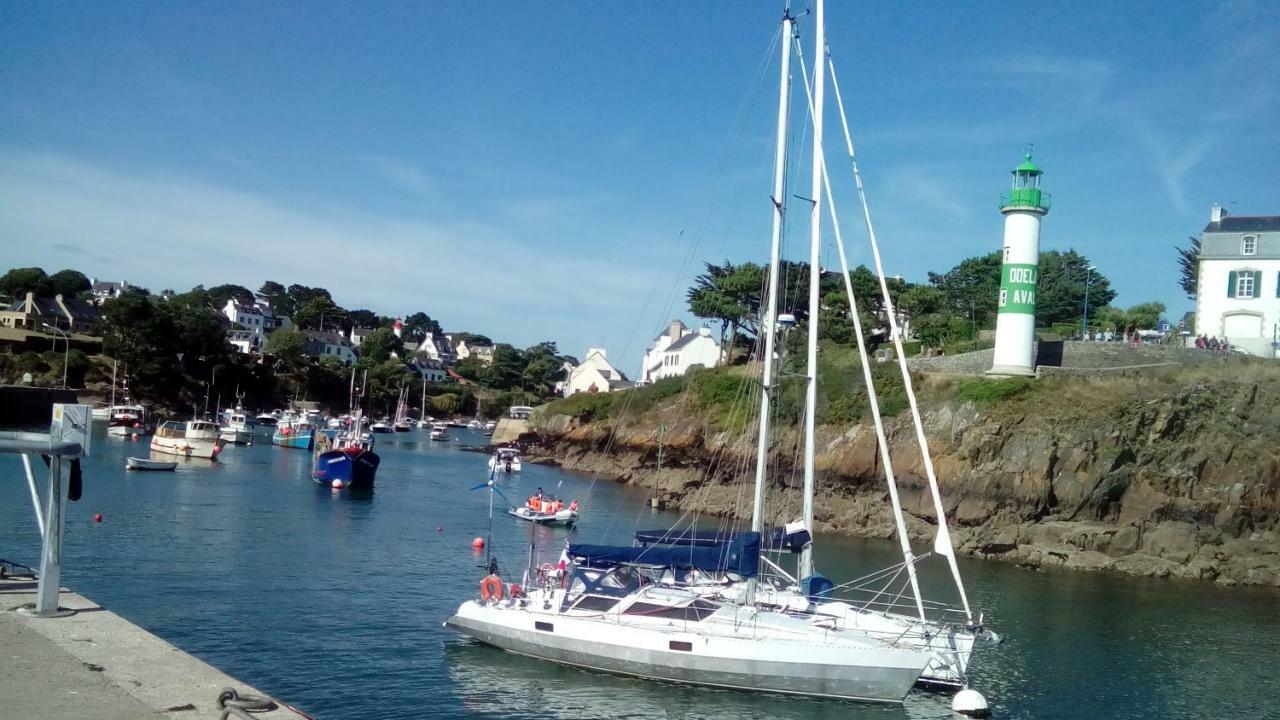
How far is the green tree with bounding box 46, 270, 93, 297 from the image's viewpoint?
152875 millimetres

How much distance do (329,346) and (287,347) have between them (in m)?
27.7

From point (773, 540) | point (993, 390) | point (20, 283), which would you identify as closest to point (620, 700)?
point (773, 540)

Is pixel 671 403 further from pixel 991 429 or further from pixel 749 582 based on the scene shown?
pixel 749 582

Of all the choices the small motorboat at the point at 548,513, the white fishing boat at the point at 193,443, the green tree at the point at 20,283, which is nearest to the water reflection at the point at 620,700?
the small motorboat at the point at 548,513

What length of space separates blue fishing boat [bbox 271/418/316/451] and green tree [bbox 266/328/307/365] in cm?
4962

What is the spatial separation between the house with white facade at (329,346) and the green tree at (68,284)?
3594 cm

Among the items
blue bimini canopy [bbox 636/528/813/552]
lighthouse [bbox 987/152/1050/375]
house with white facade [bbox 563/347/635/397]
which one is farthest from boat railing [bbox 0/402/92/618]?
house with white facade [bbox 563/347/635/397]

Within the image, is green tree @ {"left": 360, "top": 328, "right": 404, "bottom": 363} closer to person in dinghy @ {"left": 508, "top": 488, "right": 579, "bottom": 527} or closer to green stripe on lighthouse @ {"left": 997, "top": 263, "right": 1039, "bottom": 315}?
person in dinghy @ {"left": 508, "top": 488, "right": 579, "bottom": 527}

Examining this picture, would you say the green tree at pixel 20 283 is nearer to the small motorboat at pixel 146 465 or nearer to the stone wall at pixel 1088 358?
the small motorboat at pixel 146 465

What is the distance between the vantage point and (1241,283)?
5781cm

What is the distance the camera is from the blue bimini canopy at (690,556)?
1010 inches

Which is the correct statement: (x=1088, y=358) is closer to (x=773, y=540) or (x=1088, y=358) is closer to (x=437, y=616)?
(x=773, y=540)

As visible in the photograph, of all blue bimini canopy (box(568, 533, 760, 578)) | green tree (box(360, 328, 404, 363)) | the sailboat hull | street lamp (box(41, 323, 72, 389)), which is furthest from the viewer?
green tree (box(360, 328, 404, 363))

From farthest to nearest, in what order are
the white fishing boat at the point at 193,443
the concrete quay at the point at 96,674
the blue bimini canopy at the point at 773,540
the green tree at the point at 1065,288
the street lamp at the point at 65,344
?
1. the street lamp at the point at 65,344
2. the green tree at the point at 1065,288
3. the white fishing boat at the point at 193,443
4. the blue bimini canopy at the point at 773,540
5. the concrete quay at the point at 96,674
